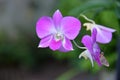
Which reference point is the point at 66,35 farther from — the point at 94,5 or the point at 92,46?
the point at 94,5

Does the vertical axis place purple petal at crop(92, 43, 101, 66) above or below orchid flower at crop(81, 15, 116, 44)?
below

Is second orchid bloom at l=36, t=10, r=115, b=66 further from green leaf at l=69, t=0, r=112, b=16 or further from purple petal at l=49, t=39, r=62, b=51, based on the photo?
green leaf at l=69, t=0, r=112, b=16

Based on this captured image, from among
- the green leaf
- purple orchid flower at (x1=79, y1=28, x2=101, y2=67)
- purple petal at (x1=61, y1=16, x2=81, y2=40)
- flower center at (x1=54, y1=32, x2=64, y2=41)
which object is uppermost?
purple petal at (x1=61, y1=16, x2=81, y2=40)

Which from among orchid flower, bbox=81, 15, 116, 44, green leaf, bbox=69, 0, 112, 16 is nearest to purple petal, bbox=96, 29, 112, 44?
orchid flower, bbox=81, 15, 116, 44

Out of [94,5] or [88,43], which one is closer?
[88,43]

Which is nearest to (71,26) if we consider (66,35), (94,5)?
(66,35)

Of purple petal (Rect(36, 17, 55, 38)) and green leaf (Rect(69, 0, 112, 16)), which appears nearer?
purple petal (Rect(36, 17, 55, 38))
